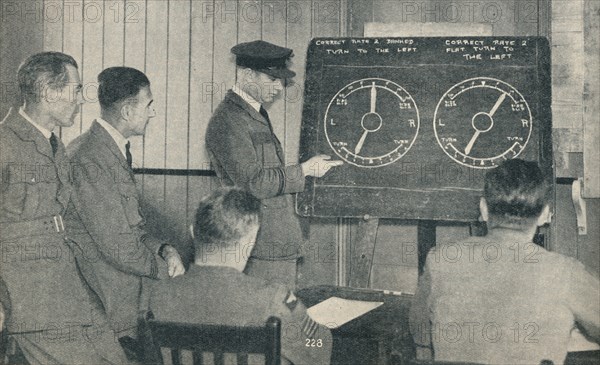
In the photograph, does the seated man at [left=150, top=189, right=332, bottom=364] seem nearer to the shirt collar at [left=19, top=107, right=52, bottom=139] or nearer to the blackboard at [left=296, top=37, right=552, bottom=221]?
the shirt collar at [left=19, top=107, right=52, bottom=139]

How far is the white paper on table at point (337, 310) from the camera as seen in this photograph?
2039 millimetres

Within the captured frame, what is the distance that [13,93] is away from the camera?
332cm

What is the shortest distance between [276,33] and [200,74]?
0.44 m

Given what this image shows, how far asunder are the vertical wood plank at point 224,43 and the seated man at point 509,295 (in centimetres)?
198

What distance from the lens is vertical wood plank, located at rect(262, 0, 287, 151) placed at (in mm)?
3410

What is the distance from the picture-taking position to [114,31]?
350 centimetres

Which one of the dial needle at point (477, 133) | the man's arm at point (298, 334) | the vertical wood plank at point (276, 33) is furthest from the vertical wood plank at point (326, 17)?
the man's arm at point (298, 334)

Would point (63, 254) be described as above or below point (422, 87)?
below

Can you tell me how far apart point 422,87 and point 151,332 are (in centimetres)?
160

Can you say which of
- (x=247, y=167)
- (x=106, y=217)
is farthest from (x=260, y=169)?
(x=106, y=217)

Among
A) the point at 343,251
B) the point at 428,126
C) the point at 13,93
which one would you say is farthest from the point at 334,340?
the point at 13,93

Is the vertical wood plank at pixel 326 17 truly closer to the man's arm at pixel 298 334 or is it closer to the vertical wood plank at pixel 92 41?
the vertical wood plank at pixel 92 41

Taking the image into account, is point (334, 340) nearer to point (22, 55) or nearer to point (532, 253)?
point (532, 253)

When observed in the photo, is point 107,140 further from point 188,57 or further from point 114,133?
point 188,57
